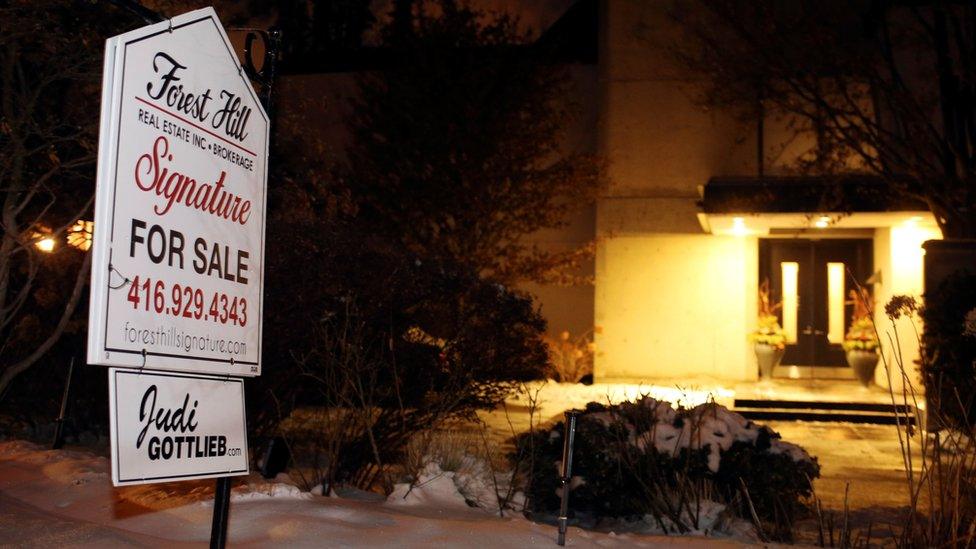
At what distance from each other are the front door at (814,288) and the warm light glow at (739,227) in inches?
29.9

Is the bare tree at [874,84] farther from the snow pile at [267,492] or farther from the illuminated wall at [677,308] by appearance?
the snow pile at [267,492]

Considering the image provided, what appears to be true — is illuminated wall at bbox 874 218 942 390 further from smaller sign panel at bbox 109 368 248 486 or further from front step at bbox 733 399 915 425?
smaller sign panel at bbox 109 368 248 486

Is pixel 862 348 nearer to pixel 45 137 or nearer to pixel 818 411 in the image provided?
pixel 818 411

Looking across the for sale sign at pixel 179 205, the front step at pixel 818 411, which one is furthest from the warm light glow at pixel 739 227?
the for sale sign at pixel 179 205

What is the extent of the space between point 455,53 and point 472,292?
1026 cm

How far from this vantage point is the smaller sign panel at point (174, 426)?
355 cm

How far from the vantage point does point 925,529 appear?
20.5 ft

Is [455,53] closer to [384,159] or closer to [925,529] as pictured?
[384,159]

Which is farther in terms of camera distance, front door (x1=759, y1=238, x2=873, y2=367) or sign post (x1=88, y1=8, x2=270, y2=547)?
front door (x1=759, y1=238, x2=873, y2=367)

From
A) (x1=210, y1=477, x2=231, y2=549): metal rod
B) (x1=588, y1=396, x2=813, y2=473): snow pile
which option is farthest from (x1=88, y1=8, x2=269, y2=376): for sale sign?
(x1=588, y1=396, x2=813, y2=473): snow pile

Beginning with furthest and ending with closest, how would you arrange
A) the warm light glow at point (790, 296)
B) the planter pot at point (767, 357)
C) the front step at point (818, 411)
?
the warm light glow at point (790, 296) < the planter pot at point (767, 357) < the front step at point (818, 411)

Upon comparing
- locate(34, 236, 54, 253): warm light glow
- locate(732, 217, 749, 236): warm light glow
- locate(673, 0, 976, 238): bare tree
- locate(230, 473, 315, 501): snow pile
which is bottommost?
locate(230, 473, 315, 501): snow pile

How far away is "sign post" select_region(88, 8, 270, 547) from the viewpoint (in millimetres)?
3459

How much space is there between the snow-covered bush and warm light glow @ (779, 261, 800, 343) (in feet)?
38.5
